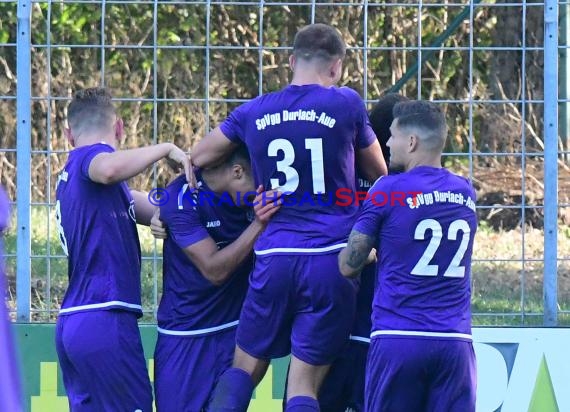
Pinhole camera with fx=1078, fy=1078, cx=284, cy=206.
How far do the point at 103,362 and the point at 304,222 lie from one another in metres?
1.11

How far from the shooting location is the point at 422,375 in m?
4.59

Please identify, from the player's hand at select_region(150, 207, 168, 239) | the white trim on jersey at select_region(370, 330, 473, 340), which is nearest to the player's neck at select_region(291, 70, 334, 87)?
the player's hand at select_region(150, 207, 168, 239)

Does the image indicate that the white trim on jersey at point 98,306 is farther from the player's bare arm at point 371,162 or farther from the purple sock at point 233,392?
the player's bare arm at point 371,162

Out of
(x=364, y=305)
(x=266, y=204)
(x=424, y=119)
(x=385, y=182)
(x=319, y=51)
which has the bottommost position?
(x=364, y=305)

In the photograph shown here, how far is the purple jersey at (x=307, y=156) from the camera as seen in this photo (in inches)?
190

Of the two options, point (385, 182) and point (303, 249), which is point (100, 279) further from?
point (385, 182)

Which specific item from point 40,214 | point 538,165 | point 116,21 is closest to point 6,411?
point 40,214

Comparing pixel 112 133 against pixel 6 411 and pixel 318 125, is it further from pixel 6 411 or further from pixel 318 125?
pixel 6 411

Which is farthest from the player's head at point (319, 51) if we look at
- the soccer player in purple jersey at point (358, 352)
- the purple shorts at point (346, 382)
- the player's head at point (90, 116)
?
the purple shorts at point (346, 382)

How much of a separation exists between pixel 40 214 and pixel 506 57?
534 centimetres

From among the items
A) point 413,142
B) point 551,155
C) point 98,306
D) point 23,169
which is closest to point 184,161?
point 98,306

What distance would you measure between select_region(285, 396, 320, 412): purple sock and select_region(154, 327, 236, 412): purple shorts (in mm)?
425

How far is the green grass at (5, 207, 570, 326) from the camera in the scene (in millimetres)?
6340

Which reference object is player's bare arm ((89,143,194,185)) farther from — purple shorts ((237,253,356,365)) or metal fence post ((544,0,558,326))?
metal fence post ((544,0,558,326))
